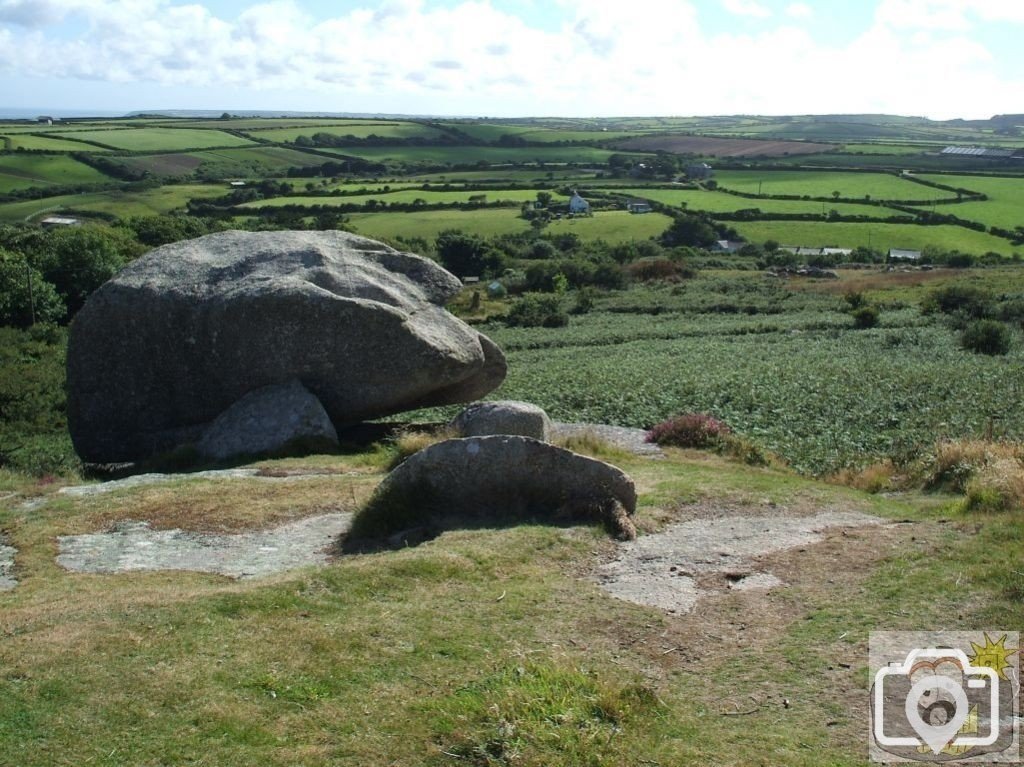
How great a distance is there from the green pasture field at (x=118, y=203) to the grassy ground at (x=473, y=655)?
325 feet

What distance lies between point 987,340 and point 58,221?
8807cm

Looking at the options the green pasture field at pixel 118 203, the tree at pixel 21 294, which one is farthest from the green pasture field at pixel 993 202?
the tree at pixel 21 294

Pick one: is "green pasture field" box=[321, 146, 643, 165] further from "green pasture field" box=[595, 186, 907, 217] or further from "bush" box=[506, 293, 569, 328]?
"bush" box=[506, 293, 569, 328]

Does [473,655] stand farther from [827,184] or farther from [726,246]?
[827,184]

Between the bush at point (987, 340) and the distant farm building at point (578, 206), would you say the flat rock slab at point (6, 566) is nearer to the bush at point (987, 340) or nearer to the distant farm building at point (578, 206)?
the bush at point (987, 340)

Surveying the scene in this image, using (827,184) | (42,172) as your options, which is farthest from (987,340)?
(42,172)

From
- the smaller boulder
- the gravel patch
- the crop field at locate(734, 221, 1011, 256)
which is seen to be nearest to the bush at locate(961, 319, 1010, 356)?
the gravel patch

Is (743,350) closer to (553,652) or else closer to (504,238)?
(553,652)

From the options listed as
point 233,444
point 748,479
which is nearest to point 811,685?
point 748,479

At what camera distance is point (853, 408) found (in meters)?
30.2

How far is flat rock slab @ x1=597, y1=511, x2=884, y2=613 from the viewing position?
522 inches

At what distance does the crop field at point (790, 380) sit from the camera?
2748 cm

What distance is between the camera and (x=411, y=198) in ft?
425

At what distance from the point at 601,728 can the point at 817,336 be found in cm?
4951
